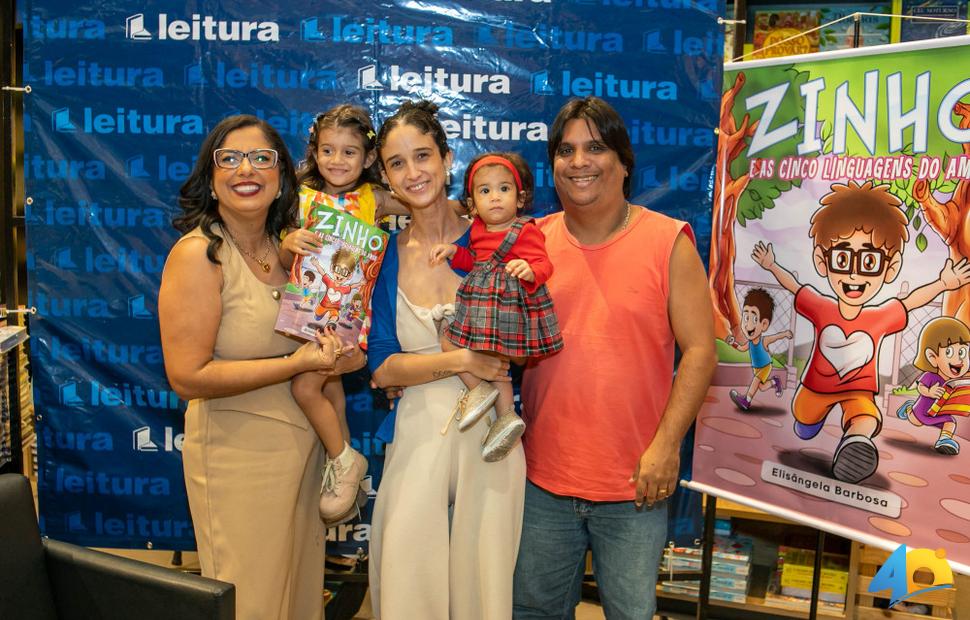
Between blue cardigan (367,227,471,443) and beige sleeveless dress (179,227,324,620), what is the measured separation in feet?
0.79

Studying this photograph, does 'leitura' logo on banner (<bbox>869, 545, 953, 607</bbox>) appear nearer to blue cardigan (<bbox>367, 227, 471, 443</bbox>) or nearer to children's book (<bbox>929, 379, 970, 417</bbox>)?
children's book (<bbox>929, 379, 970, 417</bbox>)

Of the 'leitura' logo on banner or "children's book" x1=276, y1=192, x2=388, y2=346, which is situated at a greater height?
"children's book" x1=276, y1=192, x2=388, y2=346

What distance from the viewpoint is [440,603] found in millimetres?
2121

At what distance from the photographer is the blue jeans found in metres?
2.17

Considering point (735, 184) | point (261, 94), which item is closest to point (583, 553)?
point (735, 184)

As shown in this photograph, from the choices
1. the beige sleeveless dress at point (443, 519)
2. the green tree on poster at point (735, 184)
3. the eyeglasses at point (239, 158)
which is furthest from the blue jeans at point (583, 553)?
the eyeglasses at point (239, 158)

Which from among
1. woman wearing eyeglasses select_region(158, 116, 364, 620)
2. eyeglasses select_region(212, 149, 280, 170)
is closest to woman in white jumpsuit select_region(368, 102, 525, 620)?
A: woman wearing eyeglasses select_region(158, 116, 364, 620)

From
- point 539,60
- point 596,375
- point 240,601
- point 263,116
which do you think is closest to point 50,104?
point 263,116

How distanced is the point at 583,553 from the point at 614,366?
588 millimetres

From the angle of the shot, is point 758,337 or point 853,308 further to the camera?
point 758,337

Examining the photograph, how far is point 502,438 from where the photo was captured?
2.09m

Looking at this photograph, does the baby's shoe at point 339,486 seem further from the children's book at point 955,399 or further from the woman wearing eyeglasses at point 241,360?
the children's book at point 955,399

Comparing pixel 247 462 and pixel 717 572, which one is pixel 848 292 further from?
pixel 247 462

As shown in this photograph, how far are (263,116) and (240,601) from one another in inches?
72.5
